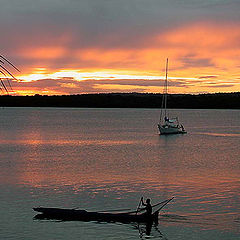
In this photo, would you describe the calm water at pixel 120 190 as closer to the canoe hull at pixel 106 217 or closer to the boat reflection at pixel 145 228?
the boat reflection at pixel 145 228

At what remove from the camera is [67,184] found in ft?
113

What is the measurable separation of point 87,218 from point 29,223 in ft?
10.3

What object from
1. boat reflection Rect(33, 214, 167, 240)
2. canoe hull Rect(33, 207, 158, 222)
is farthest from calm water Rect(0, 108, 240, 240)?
canoe hull Rect(33, 207, 158, 222)

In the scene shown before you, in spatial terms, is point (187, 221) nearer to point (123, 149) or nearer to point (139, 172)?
point (139, 172)

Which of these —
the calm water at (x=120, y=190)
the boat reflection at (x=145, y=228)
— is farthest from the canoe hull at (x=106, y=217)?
the calm water at (x=120, y=190)

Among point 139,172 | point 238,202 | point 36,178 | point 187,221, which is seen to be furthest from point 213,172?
point 187,221

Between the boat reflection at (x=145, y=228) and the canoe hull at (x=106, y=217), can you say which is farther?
the canoe hull at (x=106, y=217)

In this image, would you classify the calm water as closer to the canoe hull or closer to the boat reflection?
the boat reflection

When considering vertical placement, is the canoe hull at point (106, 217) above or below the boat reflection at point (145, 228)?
above

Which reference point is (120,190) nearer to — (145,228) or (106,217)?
(106,217)

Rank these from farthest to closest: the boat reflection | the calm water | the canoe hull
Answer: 1. the canoe hull
2. the calm water
3. the boat reflection

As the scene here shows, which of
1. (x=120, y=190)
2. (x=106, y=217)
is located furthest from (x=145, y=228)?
(x=120, y=190)

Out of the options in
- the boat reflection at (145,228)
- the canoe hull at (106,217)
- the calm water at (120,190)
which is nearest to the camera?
the boat reflection at (145,228)

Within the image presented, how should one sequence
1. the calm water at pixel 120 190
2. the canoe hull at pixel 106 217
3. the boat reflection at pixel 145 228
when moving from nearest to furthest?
the boat reflection at pixel 145 228 → the calm water at pixel 120 190 → the canoe hull at pixel 106 217
